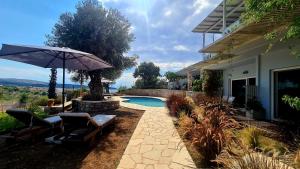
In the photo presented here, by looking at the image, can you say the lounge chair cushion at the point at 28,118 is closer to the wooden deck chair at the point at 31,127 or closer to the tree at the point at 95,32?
the wooden deck chair at the point at 31,127

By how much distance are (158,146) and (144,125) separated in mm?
3239

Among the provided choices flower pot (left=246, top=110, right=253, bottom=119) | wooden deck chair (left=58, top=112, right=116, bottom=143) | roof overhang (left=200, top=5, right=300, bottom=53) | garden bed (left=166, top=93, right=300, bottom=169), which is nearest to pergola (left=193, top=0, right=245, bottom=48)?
roof overhang (left=200, top=5, right=300, bottom=53)

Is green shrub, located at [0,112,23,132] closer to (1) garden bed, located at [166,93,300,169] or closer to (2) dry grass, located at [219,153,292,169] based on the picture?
(1) garden bed, located at [166,93,300,169]

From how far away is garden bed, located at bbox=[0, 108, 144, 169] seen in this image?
5641 millimetres

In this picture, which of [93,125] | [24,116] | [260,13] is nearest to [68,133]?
[93,125]

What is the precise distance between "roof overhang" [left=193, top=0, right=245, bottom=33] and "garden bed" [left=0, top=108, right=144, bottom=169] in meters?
13.6

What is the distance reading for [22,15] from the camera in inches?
498

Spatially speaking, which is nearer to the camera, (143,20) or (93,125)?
(93,125)

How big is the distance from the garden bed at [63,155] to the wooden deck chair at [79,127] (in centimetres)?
29

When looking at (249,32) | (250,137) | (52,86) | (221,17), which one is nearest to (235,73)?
(221,17)

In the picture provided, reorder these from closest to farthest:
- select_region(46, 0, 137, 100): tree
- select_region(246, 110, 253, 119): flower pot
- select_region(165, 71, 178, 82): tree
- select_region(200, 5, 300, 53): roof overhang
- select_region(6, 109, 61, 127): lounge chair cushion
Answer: select_region(6, 109, 61, 127): lounge chair cushion
select_region(200, 5, 300, 53): roof overhang
select_region(246, 110, 253, 119): flower pot
select_region(46, 0, 137, 100): tree
select_region(165, 71, 178, 82): tree

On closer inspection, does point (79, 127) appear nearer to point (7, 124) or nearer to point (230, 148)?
point (7, 124)

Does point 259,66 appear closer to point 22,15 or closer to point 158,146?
point 158,146

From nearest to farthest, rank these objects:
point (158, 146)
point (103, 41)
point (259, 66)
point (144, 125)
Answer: point (158, 146)
point (144, 125)
point (259, 66)
point (103, 41)
